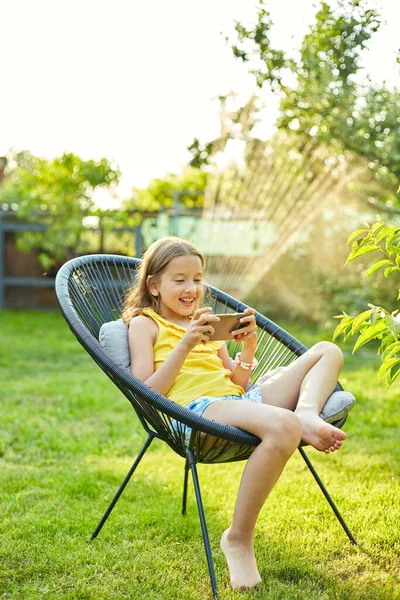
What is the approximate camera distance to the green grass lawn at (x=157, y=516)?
1696 mm

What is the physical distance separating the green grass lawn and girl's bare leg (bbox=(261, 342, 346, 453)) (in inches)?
15.8

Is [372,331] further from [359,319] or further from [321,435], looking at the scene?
[321,435]

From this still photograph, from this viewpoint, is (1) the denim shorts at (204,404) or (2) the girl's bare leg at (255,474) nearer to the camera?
(2) the girl's bare leg at (255,474)

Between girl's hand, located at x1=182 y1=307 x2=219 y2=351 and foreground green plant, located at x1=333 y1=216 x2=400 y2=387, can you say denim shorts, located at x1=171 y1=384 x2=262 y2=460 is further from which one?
foreground green plant, located at x1=333 y1=216 x2=400 y2=387

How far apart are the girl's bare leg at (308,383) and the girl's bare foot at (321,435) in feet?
0.05

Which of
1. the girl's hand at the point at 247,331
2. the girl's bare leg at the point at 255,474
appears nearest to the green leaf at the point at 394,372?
the girl's bare leg at the point at 255,474

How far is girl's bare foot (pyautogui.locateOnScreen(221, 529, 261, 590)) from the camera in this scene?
1.62 m

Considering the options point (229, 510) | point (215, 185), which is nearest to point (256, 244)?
point (215, 185)

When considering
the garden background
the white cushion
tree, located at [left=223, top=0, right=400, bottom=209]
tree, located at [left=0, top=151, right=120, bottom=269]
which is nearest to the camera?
the garden background

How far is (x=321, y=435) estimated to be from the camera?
163cm

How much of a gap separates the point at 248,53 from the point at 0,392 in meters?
2.26

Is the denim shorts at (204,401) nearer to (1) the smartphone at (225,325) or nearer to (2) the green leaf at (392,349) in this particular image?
(1) the smartphone at (225,325)

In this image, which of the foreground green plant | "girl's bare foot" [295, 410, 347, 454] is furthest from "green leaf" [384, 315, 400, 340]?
"girl's bare foot" [295, 410, 347, 454]

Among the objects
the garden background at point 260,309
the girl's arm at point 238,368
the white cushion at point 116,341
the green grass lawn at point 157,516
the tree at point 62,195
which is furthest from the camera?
the tree at point 62,195
